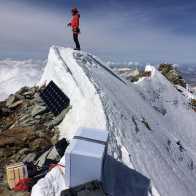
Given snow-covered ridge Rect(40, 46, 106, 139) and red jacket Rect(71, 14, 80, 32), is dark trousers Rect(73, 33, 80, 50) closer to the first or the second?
red jacket Rect(71, 14, 80, 32)

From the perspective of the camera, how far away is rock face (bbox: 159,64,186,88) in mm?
29641

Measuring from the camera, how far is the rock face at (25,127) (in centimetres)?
969

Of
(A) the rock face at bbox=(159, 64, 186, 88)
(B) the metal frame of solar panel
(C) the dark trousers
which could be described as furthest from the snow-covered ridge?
(A) the rock face at bbox=(159, 64, 186, 88)

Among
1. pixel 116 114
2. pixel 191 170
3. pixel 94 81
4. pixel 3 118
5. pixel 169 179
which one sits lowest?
pixel 191 170

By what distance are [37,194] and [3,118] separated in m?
6.53

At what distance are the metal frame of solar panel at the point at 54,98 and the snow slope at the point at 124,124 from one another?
0.23 meters

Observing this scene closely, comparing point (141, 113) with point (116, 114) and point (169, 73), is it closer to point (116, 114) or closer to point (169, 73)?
point (116, 114)

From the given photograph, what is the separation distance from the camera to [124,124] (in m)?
10.5

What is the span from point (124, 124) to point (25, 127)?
11.3 ft

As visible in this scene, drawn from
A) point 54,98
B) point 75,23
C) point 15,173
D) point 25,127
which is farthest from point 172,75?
point 15,173

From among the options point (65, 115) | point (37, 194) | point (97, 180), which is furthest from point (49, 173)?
point (65, 115)

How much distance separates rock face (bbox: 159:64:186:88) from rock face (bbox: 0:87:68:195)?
18.8m

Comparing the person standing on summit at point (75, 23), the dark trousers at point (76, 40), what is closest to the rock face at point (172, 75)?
the dark trousers at point (76, 40)

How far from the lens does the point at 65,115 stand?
10.9 m
